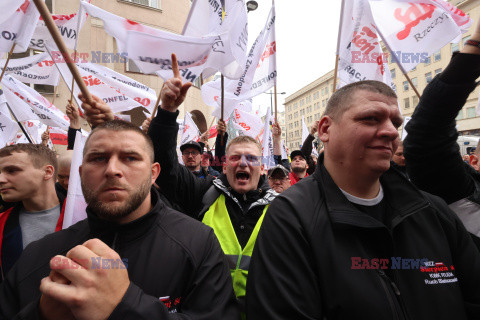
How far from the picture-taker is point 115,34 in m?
2.78

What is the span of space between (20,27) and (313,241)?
155 inches

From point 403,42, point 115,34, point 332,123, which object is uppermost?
point 403,42

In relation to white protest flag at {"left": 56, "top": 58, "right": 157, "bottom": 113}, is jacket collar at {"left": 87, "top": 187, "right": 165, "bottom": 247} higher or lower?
lower

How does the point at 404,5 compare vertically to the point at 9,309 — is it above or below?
above

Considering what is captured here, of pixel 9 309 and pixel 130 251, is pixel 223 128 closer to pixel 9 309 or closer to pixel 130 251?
pixel 130 251

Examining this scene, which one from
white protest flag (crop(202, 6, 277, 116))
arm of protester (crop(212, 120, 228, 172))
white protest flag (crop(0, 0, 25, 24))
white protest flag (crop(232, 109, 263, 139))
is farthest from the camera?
white protest flag (crop(232, 109, 263, 139))

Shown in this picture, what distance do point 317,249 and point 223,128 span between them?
334cm

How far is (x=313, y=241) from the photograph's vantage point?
1.28m

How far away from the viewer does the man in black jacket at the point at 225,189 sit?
207 centimetres

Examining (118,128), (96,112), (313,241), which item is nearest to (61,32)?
(96,112)

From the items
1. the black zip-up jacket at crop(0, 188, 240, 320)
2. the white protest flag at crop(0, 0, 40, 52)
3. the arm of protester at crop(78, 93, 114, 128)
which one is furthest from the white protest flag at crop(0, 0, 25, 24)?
the black zip-up jacket at crop(0, 188, 240, 320)

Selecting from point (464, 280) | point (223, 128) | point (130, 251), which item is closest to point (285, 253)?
point (130, 251)

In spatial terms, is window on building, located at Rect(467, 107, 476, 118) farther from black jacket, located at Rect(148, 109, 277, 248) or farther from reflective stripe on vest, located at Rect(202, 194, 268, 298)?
reflective stripe on vest, located at Rect(202, 194, 268, 298)

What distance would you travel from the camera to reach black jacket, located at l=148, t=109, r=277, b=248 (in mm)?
2100
